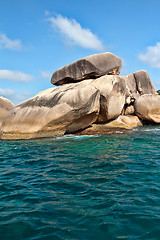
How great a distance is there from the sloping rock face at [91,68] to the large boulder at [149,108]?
15.2ft

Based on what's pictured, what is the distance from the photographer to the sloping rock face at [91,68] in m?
15.6

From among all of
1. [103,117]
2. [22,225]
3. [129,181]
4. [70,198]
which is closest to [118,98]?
[103,117]

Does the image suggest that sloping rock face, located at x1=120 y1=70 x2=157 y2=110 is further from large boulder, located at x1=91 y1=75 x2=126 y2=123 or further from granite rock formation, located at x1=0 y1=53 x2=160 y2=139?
large boulder, located at x1=91 y1=75 x2=126 y2=123

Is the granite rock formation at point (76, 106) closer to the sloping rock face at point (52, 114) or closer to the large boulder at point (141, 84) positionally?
the sloping rock face at point (52, 114)

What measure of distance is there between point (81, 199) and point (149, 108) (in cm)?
1711

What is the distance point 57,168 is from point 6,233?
2.93 metres

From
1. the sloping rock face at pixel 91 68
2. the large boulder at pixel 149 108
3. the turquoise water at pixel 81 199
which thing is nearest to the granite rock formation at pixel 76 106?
the sloping rock face at pixel 91 68

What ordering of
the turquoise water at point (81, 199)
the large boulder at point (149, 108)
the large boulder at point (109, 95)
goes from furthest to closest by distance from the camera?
the large boulder at point (149, 108) → the large boulder at point (109, 95) → the turquoise water at point (81, 199)

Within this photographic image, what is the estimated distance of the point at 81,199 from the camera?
12.1 feet

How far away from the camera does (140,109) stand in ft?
65.1

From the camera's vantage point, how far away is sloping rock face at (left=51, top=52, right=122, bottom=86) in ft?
51.0

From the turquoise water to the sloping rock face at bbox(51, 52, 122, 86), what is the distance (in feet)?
34.5

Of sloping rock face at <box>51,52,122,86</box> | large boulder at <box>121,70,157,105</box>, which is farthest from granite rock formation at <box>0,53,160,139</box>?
large boulder at <box>121,70,157,105</box>

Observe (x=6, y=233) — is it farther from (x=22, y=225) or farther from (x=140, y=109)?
(x=140, y=109)
